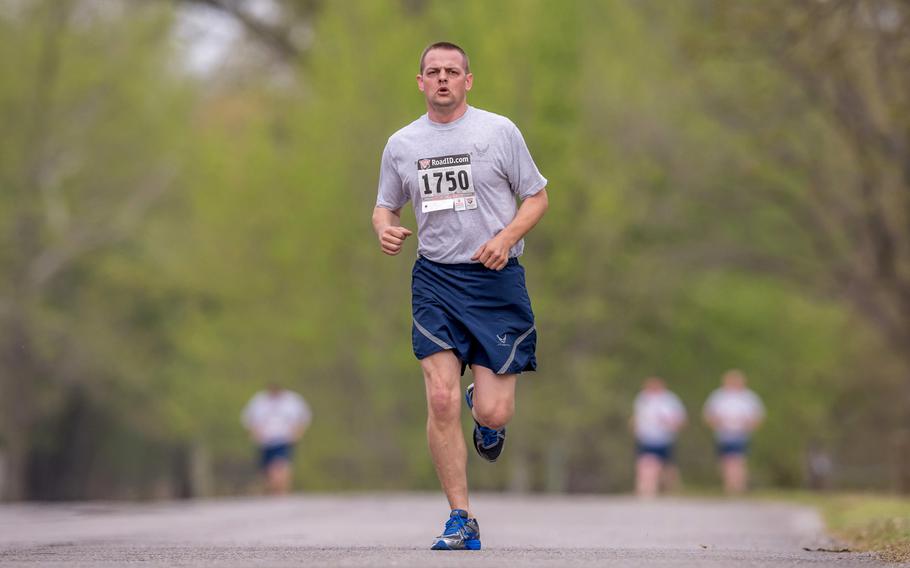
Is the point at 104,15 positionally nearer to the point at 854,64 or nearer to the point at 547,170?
the point at 547,170

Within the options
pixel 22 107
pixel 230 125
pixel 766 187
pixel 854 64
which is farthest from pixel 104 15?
pixel 854 64

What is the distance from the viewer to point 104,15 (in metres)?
41.9

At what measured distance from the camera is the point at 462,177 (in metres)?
9.11

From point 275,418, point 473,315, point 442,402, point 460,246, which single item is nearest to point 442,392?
point 442,402

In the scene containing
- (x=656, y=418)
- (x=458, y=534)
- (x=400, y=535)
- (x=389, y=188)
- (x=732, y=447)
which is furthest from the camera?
(x=732, y=447)

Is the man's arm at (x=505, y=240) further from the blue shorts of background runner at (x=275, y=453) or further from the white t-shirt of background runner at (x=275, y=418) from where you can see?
the blue shorts of background runner at (x=275, y=453)

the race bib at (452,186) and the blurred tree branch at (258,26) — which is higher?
the blurred tree branch at (258,26)

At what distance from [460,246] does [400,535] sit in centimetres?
505

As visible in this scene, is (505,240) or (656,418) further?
(656,418)

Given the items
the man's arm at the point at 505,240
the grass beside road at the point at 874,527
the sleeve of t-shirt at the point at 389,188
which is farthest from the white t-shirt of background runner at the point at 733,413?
the man's arm at the point at 505,240

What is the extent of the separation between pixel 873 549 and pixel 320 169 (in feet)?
89.2

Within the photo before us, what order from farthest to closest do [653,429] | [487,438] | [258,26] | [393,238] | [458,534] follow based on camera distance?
[258,26] < [653,429] < [487,438] < [458,534] < [393,238]

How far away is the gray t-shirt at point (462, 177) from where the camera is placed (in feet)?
29.9

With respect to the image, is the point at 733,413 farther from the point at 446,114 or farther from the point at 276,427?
the point at 446,114
